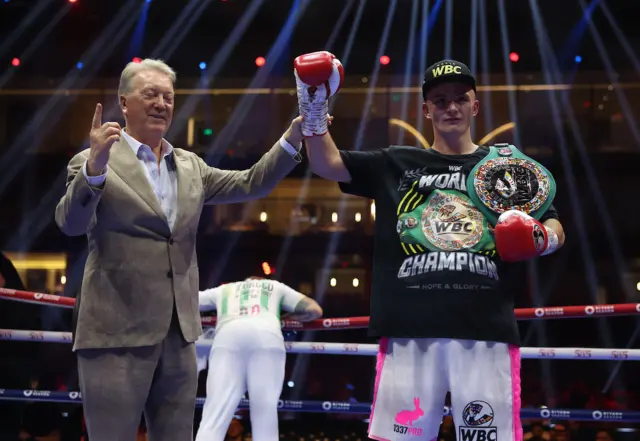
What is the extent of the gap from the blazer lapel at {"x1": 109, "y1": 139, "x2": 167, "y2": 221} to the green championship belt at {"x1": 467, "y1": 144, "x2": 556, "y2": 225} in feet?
2.85

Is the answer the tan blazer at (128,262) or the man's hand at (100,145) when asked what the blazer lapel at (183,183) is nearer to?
the tan blazer at (128,262)

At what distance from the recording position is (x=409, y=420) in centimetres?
199

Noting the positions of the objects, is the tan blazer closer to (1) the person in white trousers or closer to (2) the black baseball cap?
(2) the black baseball cap

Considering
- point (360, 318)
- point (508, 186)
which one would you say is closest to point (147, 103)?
point (508, 186)

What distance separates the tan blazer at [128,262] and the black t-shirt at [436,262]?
557 mm

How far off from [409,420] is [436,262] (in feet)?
1.41

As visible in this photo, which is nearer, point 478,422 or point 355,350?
point 478,422

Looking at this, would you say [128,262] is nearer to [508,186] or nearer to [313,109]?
[313,109]

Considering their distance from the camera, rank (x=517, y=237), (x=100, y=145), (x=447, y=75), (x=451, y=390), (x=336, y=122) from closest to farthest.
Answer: (x=100, y=145)
(x=517, y=237)
(x=451, y=390)
(x=447, y=75)
(x=336, y=122)

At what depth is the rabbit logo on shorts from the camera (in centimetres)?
198

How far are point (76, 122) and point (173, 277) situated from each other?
26.5 feet

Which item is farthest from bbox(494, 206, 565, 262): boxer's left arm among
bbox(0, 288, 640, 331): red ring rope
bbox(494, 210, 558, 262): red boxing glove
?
bbox(0, 288, 640, 331): red ring rope

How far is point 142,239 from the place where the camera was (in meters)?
1.96

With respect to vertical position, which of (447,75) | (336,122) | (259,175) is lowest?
(259,175)
